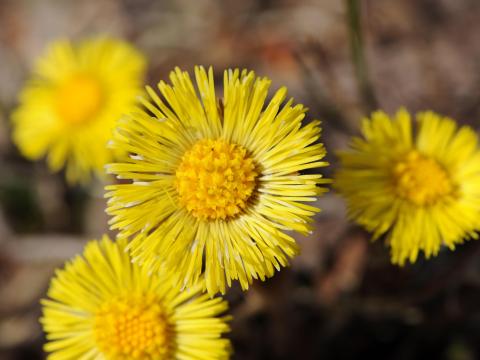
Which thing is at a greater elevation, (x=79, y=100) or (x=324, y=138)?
(x=79, y=100)

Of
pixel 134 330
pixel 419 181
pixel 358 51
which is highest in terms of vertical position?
pixel 358 51

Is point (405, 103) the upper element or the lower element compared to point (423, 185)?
upper

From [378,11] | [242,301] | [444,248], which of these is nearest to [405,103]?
[378,11]

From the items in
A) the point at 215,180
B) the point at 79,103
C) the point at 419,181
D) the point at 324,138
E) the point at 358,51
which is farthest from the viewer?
the point at 324,138

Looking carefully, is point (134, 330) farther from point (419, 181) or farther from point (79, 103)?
point (79, 103)

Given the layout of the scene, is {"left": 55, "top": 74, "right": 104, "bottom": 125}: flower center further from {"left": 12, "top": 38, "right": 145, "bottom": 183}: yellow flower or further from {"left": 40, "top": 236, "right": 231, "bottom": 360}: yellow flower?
{"left": 40, "top": 236, "right": 231, "bottom": 360}: yellow flower

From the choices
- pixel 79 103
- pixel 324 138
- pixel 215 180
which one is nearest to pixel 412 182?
pixel 215 180

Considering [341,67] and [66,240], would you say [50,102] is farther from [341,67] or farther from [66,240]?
[341,67]

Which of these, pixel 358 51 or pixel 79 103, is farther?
pixel 79 103
